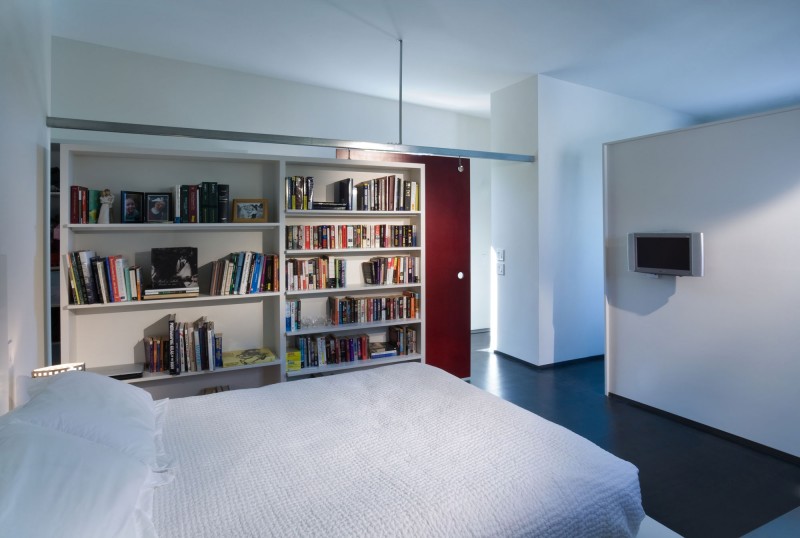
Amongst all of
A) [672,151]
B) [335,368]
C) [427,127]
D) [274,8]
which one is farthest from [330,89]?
[672,151]

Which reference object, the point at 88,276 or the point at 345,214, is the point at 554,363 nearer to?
the point at 345,214

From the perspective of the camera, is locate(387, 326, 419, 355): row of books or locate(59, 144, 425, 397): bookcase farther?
locate(387, 326, 419, 355): row of books

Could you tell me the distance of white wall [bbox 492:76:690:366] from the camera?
4723 mm

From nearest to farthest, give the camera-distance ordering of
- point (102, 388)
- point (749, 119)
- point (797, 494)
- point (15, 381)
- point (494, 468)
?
1. point (494, 468)
2. point (102, 388)
3. point (15, 381)
4. point (797, 494)
5. point (749, 119)

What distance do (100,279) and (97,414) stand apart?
5.70ft

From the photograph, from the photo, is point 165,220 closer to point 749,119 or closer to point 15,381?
point 15,381

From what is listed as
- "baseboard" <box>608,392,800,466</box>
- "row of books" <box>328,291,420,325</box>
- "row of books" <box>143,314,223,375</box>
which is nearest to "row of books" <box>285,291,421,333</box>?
"row of books" <box>328,291,420,325</box>

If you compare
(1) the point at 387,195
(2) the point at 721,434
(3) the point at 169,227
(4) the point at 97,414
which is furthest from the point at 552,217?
(4) the point at 97,414

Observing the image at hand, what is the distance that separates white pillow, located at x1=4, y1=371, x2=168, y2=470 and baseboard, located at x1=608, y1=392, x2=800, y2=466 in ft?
11.7

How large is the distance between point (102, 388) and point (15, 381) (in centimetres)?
60

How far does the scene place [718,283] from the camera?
3.17m

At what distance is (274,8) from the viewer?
3.21m

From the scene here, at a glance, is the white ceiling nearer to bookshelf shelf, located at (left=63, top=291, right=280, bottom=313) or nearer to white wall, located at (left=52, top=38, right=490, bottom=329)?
white wall, located at (left=52, top=38, right=490, bottom=329)

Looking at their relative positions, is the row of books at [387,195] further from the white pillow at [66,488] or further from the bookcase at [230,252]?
the white pillow at [66,488]
